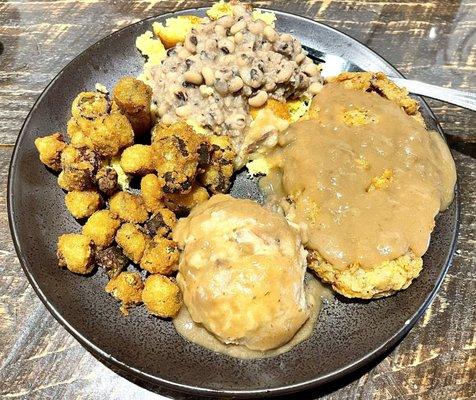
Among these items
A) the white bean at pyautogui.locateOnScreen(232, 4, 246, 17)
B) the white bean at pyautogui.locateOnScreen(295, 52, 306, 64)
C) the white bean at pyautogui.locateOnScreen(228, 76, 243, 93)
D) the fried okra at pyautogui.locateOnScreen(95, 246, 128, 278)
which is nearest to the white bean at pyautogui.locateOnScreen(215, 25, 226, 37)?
the white bean at pyautogui.locateOnScreen(232, 4, 246, 17)

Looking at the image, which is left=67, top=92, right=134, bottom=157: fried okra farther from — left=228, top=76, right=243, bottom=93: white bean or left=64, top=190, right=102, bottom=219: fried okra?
left=228, top=76, right=243, bottom=93: white bean

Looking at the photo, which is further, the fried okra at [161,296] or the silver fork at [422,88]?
the silver fork at [422,88]

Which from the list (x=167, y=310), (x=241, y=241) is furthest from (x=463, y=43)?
(x=167, y=310)

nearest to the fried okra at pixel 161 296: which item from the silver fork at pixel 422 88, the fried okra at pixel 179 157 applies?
the fried okra at pixel 179 157

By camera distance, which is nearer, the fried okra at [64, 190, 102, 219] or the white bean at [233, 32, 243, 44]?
the fried okra at [64, 190, 102, 219]

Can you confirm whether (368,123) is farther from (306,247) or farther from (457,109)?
(457,109)

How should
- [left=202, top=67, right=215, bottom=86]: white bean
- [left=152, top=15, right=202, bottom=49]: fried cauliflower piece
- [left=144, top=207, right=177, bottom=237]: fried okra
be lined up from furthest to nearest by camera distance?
[left=152, top=15, right=202, bottom=49]: fried cauliflower piece < [left=202, top=67, right=215, bottom=86]: white bean < [left=144, top=207, right=177, bottom=237]: fried okra

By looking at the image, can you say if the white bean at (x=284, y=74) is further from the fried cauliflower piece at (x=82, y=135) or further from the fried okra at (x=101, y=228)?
the fried okra at (x=101, y=228)
